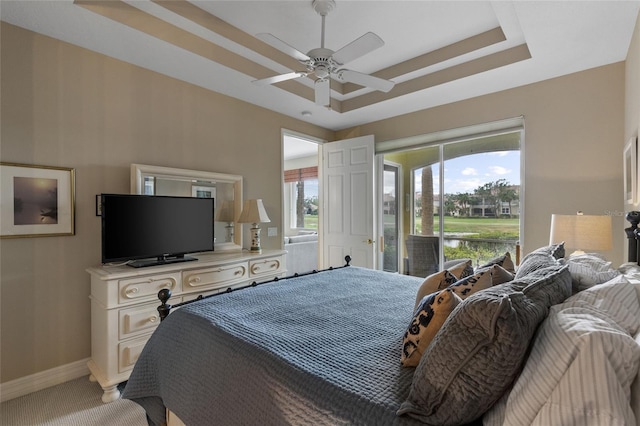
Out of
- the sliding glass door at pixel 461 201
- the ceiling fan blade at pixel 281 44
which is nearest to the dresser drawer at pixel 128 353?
the ceiling fan blade at pixel 281 44

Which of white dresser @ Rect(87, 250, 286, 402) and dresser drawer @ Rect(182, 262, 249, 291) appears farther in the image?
dresser drawer @ Rect(182, 262, 249, 291)

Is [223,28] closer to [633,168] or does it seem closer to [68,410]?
[68,410]

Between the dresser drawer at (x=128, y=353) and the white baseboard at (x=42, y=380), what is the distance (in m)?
0.54

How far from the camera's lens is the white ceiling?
6.79 ft

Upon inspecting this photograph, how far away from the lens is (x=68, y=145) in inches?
95.2

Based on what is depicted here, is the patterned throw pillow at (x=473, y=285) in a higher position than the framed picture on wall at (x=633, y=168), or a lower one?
lower

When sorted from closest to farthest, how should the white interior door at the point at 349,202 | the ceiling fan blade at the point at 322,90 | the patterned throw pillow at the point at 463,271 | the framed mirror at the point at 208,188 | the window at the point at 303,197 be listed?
1. the patterned throw pillow at the point at 463,271
2. the ceiling fan blade at the point at 322,90
3. the framed mirror at the point at 208,188
4. the white interior door at the point at 349,202
5. the window at the point at 303,197

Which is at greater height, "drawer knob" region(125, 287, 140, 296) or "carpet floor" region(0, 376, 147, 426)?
"drawer knob" region(125, 287, 140, 296)

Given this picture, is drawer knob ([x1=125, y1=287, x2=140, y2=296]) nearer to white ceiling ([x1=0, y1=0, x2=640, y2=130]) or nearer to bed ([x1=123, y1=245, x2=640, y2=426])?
bed ([x1=123, y1=245, x2=640, y2=426])

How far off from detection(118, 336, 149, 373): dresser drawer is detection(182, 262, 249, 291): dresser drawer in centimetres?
51

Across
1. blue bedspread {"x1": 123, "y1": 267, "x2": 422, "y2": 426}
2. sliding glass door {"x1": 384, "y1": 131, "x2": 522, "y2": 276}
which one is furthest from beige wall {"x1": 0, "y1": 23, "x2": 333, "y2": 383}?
→ sliding glass door {"x1": 384, "y1": 131, "x2": 522, "y2": 276}

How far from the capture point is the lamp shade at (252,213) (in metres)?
3.31

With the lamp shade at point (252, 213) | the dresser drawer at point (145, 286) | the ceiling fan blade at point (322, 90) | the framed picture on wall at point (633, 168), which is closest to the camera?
the framed picture on wall at point (633, 168)

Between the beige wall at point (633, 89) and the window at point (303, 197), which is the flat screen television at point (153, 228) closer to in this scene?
the beige wall at point (633, 89)
